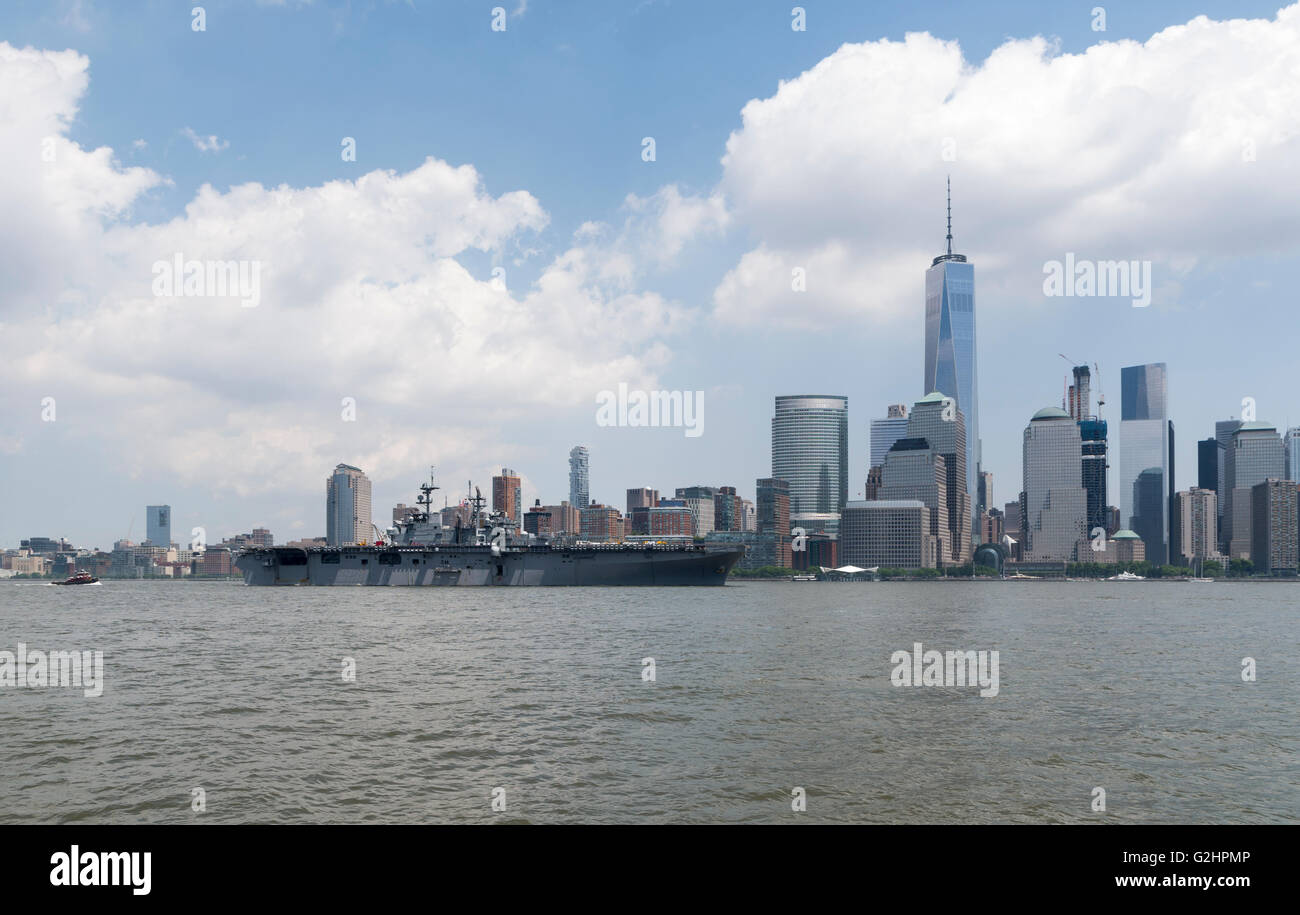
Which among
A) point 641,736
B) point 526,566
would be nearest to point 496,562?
point 526,566

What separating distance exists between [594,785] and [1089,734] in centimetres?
1513

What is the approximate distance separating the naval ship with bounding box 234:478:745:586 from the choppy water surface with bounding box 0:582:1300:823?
8416 cm

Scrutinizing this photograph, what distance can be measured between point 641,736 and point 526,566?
113523 millimetres

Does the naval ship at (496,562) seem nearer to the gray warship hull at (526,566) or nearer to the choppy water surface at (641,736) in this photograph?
the gray warship hull at (526,566)

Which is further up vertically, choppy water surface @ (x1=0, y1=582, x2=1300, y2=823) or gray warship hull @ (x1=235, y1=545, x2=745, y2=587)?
choppy water surface @ (x1=0, y1=582, x2=1300, y2=823)

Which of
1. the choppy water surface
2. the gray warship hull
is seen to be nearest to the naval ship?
the gray warship hull

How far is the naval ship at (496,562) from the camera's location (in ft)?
447

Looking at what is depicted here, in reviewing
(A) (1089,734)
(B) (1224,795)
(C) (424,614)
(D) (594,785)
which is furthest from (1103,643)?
(C) (424,614)

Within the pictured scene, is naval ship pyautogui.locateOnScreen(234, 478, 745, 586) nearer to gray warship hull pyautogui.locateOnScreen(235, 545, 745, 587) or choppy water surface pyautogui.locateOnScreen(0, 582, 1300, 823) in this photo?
gray warship hull pyautogui.locateOnScreen(235, 545, 745, 587)

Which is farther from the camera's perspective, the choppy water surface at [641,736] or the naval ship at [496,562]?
the naval ship at [496,562]

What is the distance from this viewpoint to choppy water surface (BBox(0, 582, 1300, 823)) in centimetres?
1853

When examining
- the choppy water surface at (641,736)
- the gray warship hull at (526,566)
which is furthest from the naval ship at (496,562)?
the choppy water surface at (641,736)
